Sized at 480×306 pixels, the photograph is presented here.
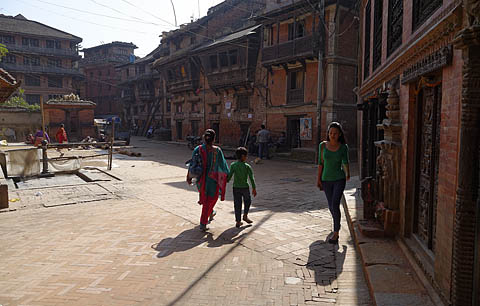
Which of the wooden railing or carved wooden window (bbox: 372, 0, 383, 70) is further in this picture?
the wooden railing

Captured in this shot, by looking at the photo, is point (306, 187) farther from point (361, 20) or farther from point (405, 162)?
point (361, 20)

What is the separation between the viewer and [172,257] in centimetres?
461

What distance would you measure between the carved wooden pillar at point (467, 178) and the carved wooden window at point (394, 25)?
342cm

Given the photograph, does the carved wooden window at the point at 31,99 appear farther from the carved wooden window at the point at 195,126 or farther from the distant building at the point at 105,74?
the carved wooden window at the point at 195,126

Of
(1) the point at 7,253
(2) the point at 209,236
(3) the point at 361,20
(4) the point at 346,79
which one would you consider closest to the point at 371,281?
(2) the point at 209,236

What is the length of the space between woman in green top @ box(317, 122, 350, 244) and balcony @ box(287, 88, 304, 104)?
48.1ft

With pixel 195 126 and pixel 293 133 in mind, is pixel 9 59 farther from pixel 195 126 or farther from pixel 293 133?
pixel 293 133

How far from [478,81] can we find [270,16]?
63.6 ft

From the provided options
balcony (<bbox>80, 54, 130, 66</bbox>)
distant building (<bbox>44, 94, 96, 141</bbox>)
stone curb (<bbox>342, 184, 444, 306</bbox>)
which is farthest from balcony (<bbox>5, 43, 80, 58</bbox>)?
stone curb (<bbox>342, 184, 444, 306</bbox>)

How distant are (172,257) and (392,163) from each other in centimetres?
329

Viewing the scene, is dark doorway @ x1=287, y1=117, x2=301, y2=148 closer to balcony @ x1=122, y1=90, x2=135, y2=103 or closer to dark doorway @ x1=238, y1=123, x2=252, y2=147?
dark doorway @ x1=238, y1=123, x2=252, y2=147

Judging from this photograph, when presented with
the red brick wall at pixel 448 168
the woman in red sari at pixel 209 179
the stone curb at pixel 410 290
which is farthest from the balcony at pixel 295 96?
the red brick wall at pixel 448 168

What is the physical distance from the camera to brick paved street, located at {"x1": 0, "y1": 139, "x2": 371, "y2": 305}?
3.61 meters

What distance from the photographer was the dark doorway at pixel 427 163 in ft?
12.2
